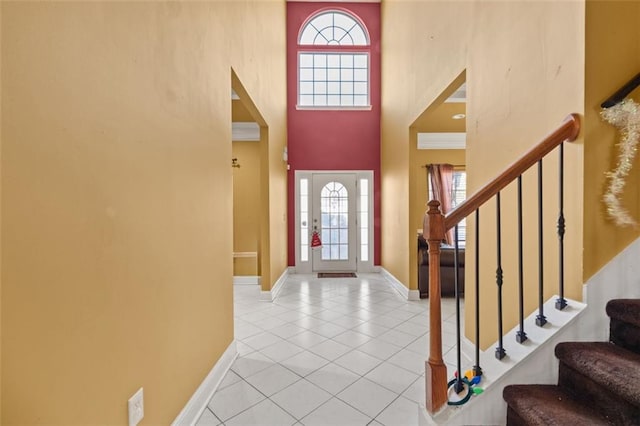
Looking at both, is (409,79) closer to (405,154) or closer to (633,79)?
(405,154)

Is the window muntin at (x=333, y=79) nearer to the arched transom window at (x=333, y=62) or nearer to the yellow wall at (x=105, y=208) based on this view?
the arched transom window at (x=333, y=62)

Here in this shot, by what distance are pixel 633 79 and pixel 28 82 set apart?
7.27ft

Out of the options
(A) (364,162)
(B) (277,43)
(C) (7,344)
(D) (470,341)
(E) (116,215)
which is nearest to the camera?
(C) (7,344)

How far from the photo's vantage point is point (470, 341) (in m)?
2.57

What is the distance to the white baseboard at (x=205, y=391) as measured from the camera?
1.77 m

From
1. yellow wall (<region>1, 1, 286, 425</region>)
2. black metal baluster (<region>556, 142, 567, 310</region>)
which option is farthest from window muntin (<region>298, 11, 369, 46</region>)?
black metal baluster (<region>556, 142, 567, 310</region>)

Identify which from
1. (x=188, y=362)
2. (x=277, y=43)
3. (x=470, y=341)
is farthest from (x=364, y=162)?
(x=188, y=362)

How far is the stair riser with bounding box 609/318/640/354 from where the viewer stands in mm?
1373

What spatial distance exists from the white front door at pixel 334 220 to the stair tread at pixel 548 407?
471 cm

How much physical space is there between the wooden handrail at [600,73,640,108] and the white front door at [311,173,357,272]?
4.73 meters

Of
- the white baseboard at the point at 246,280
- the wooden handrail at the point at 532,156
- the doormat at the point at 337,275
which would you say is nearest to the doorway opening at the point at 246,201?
the white baseboard at the point at 246,280

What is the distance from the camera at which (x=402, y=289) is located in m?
4.52

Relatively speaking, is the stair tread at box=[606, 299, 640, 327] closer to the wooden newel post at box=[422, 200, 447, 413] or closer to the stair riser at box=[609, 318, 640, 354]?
the stair riser at box=[609, 318, 640, 354]

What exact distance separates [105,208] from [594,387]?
1.97m
